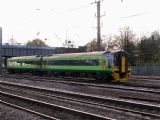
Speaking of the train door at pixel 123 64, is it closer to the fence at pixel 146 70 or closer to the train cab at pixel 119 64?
the train cab at pixel 119 64

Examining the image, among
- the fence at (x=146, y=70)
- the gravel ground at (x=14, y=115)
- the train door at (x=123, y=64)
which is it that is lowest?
the gravel ground at (x=14, y=115)

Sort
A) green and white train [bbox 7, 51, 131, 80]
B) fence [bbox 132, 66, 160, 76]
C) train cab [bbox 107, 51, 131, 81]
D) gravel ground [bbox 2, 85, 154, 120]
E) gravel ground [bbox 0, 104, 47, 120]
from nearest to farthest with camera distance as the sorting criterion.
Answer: gravel ground [bbox 2, 85, 154, 120] < gravel ground [bbox 0, 104, 47, 120] < train cab [bbox 107, 51, 131, 81] < green and white train [bbox 7, 51, 131, 80] < fence [bbox 132, 66, 160, 76]

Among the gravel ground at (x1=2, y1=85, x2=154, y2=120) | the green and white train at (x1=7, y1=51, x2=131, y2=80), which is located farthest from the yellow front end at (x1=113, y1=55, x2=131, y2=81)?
the gravel ground at (x1=2, y1=85, x2=154, y2=120)

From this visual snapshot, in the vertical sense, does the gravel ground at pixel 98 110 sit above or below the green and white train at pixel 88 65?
below

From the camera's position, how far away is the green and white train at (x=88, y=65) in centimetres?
2887

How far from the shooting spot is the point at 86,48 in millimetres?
94812

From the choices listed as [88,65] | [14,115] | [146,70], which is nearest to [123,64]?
[88,65]

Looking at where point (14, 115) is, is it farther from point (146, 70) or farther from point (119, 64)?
point (146, 70)

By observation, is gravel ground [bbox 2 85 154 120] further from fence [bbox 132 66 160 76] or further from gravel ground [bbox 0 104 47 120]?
fence [bbox 132 66 160 76]

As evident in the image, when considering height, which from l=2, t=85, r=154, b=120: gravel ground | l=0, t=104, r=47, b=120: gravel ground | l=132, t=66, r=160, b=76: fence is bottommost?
Result: l=0, t=104, r=47, b=120: gravel ground

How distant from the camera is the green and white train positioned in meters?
28.9

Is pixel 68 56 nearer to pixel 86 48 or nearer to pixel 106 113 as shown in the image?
pixel 106 113

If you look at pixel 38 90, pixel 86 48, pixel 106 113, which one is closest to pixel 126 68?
pixel 38 90

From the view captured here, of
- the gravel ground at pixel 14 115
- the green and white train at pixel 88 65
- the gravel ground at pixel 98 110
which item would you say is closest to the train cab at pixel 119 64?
the green and white train at pixel 88 65
